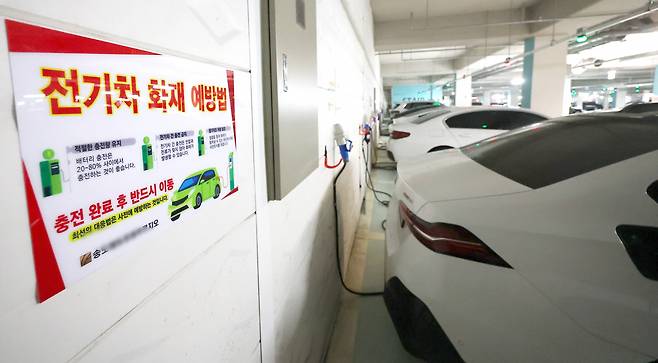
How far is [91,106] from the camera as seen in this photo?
1.63ft

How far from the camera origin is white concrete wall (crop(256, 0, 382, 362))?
49.6 inches

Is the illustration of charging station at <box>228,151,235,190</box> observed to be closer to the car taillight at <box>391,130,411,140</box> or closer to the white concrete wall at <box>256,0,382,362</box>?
the white concrete wall at <box>256,0,382,362</box>

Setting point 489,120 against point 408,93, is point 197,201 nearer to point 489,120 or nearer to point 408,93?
point 489,120

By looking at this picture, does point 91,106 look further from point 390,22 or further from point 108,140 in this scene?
point 390,22

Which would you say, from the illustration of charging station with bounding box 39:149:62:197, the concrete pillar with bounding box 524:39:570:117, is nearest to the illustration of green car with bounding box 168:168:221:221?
the illustration of charging station with bounding box 39:149:62:197

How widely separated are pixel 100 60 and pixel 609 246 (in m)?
1.61

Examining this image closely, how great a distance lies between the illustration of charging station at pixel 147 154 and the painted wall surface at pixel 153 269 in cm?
14

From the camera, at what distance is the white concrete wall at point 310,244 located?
126 centimetres

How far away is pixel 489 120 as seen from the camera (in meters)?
5.75

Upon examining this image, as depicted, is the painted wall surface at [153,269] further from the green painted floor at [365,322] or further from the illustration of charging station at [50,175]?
the green painted floor at [365,322]

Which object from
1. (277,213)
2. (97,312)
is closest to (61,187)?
(97,312)

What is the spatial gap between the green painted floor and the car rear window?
2884 mm

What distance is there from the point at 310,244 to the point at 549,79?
10.6 m

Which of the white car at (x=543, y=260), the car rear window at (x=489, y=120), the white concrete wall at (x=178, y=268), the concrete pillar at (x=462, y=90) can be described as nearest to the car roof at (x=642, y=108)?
the white car at (x=543, y=260)
